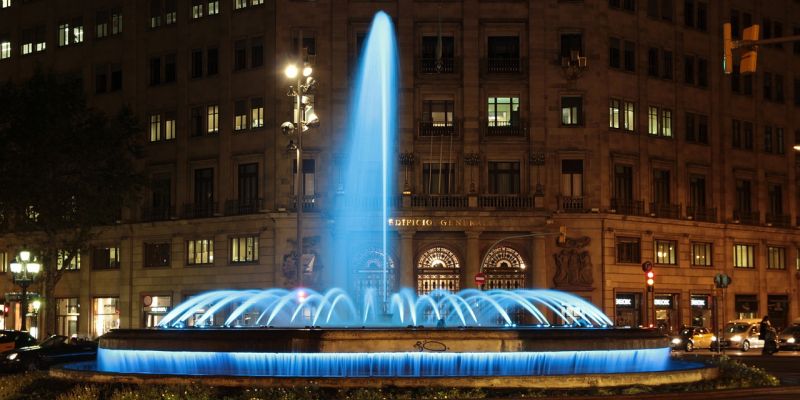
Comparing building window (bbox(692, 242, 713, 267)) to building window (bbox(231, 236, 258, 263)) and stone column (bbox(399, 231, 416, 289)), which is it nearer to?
stone column (bbox(399, 231, 416, 289))

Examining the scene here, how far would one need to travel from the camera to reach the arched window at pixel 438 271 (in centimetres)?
6231

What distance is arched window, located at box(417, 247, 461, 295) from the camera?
62.3 metres

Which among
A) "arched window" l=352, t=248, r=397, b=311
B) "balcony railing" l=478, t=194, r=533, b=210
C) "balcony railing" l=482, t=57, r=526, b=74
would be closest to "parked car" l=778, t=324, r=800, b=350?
"balcony railing" l=478, t=194, r=533, b=210

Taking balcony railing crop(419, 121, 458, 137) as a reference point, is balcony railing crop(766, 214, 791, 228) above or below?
below

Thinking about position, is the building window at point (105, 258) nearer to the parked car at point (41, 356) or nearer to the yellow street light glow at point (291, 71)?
the parked car at point (41, 356)

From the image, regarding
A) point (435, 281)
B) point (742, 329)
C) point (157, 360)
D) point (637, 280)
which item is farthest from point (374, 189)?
point (157, 360)

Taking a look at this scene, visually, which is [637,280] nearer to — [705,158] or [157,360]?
[705,158]

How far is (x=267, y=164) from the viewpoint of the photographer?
64250 mm

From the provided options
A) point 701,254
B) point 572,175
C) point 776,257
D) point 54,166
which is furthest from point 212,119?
point 776,257

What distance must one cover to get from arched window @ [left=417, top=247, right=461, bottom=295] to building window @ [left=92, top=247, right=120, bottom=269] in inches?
791

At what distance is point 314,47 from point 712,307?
27.1m

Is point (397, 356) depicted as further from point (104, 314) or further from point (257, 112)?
point (104, 314)

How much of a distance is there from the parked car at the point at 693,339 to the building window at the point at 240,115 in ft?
84.7

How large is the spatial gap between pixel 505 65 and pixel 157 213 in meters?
22.0
